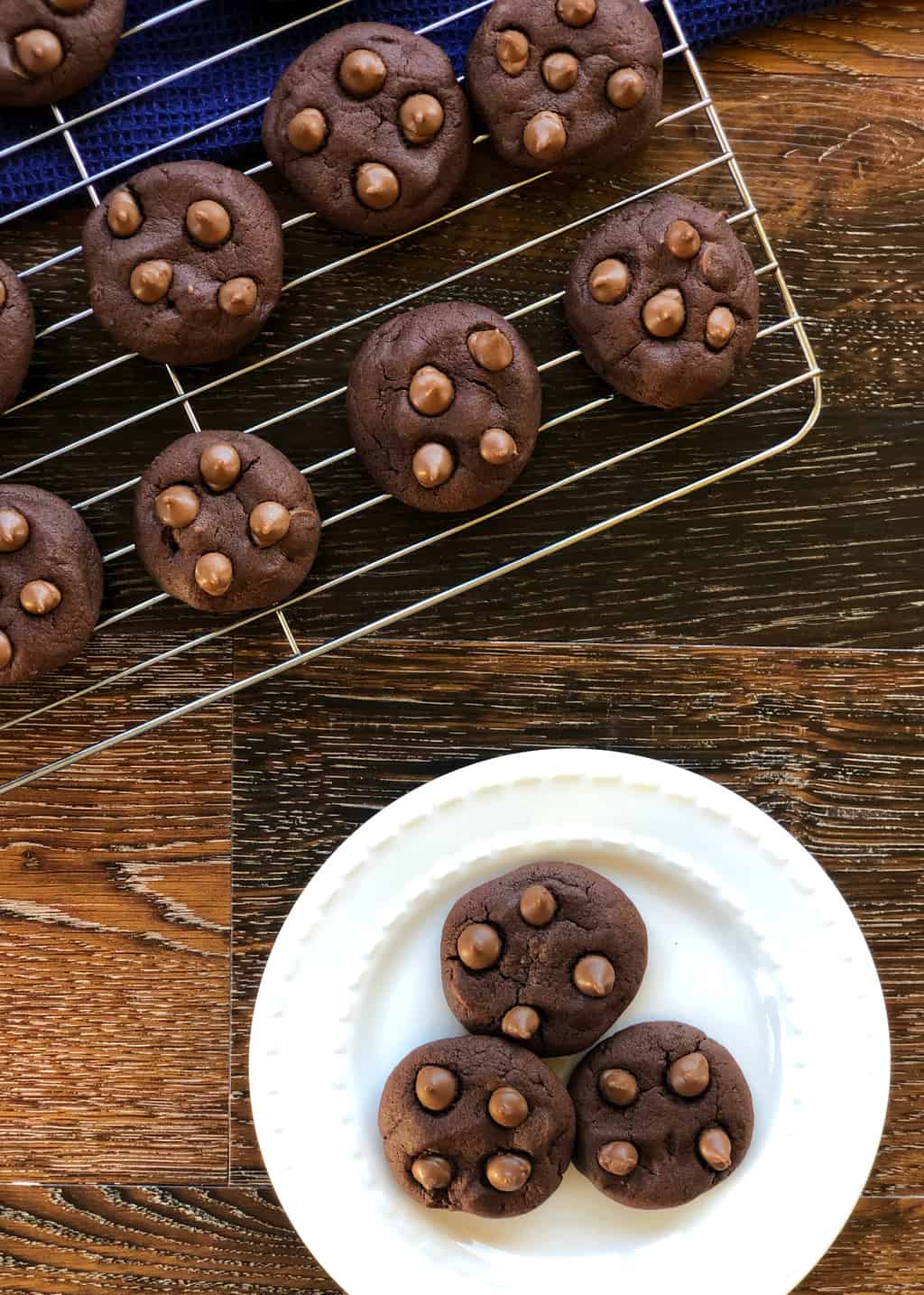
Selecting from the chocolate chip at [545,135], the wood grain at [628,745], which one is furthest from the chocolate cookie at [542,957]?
the chocolate chip at [545,135]

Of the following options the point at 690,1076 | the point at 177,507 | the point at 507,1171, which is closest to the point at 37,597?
the point at 177,507

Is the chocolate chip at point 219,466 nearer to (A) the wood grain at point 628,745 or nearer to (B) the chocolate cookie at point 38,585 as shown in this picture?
(B) the chocolate cookie at point 38,585

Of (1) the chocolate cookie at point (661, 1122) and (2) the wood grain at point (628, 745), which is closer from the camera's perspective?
(1) the chocolate cookie at point (661, 1122)

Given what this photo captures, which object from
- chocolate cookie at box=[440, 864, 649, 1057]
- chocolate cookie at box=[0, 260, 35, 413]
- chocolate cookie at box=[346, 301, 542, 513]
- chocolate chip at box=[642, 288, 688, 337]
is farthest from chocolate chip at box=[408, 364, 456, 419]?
chocolate cookie at box=[440, 864, 649, 1057]

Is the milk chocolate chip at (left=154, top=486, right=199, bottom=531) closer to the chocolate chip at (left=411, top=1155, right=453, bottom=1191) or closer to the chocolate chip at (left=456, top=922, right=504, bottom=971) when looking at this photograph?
the chocolate chip at (left=456, top=922, right=504, bottom=971)

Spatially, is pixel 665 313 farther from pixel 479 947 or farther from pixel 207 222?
pixel 479 947
